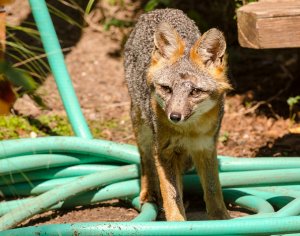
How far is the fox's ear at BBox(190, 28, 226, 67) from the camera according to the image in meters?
4.29

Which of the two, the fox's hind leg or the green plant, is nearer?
the fox's hind leg

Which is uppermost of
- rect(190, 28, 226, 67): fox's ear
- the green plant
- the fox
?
rect(190, 28, 226, 67): fox's ear

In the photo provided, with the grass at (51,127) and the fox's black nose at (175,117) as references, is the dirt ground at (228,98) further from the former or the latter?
the fox's black nose at (175,117)

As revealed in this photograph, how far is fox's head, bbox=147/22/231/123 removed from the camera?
168 inches

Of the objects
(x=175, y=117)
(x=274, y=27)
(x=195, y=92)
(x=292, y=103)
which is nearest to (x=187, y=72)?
(x=195, y=92)

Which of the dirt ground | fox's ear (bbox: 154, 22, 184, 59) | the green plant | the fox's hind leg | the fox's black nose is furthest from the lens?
the green plant

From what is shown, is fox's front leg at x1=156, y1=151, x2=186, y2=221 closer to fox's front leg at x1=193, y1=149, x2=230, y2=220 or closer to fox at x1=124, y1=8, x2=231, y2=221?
fox at x1=124, y1=8, x2=231, y2=221

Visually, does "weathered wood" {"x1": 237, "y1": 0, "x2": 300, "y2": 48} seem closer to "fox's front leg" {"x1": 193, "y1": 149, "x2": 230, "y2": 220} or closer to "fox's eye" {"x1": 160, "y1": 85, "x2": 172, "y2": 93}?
"fox's eye" {"x1": 160, "y1": 85, "x2": 172, "y2": 93}

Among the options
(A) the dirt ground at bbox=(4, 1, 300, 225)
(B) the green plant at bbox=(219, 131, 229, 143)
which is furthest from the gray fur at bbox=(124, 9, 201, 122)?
(B) the green plant at bbox=(219, 131, 229, 143)

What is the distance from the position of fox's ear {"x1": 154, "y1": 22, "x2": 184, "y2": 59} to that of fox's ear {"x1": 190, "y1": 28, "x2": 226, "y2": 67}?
0.34ft

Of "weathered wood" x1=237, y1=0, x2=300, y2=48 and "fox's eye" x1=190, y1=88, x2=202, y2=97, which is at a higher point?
"weathered wood" x1=237, y1=0, x2=300, y2=48

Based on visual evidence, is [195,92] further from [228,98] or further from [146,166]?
[228,98]

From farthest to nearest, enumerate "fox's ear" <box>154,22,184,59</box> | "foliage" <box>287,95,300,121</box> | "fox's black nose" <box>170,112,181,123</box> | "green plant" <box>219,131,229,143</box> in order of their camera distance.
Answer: "foliage" <box>287,95,300,121</box> → "green plant" <box>219,131,229,143</box> → "fox's ear" <box>154,22,184,59</box> → "fox's black nose" <box>170,112,181,123</box>

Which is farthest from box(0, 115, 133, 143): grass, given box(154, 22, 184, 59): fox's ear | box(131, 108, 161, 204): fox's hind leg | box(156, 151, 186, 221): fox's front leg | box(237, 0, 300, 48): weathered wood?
box(237, 0, 300, 48): weathered wood
